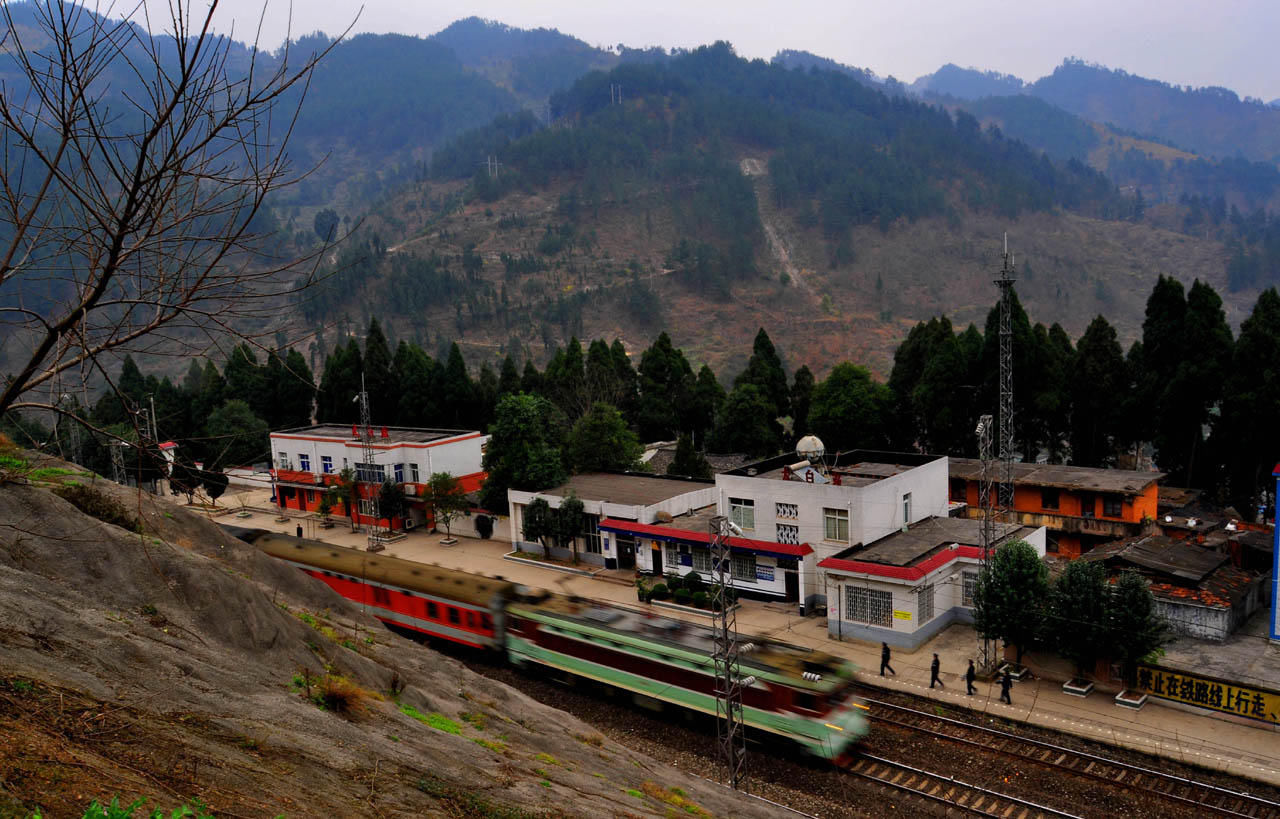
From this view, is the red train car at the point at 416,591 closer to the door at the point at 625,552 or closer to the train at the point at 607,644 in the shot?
the train at the point at 607,644

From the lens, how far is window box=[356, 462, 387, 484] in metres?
41.3

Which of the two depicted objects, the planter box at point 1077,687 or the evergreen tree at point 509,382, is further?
the evergreen tree at point 509,382

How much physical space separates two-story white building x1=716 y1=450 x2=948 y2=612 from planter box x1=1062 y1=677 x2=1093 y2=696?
26.9ft

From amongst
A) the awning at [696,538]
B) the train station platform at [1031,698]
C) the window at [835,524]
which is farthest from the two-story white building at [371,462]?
the window at [835,524]

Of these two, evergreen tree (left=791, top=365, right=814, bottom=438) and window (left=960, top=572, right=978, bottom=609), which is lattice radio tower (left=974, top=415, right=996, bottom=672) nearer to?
window (left=960, top=572, right=978, bottom=609)

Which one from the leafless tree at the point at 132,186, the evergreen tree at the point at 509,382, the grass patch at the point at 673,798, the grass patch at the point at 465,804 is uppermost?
the leafless tree at the point at 132,186

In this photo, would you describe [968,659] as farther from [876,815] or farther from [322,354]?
[322,354]

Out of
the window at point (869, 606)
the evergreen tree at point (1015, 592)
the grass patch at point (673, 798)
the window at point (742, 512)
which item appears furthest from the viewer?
the window at point (742, 512)

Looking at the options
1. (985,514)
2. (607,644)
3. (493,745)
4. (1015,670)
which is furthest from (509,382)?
(493,745)

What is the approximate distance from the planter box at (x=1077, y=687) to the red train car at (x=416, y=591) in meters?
14.7

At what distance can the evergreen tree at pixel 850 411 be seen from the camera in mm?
45500

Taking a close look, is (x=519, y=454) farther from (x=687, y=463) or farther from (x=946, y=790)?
(x=946, y=790)

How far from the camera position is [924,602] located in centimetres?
2616

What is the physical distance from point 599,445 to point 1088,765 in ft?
89.0
